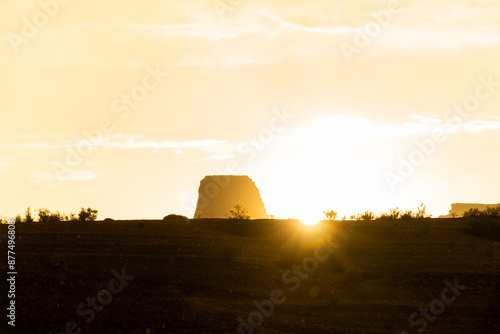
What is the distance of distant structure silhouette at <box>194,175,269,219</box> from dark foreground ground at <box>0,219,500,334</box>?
9627 centimetres

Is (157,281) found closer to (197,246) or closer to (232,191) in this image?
(197,246)

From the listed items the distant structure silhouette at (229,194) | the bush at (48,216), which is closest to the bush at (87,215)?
the bush at (48,216)

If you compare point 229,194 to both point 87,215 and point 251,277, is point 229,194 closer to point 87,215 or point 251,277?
point 87,215

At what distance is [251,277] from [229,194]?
108 m

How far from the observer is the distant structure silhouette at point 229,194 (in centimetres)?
13038

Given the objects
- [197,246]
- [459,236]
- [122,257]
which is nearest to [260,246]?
[197,246]

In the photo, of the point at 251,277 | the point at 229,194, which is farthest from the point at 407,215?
the point at 229,194

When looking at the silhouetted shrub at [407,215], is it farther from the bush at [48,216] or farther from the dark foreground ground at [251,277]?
the bush at [48,216]

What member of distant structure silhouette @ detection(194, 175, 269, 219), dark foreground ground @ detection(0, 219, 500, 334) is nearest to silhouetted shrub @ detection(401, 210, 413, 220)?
dark foreground ground @ detection(0, 219, 500, 334)

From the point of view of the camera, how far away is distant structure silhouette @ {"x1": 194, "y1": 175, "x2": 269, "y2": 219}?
13038 cm

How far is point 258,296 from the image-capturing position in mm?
21484

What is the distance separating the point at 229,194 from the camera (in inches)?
5197

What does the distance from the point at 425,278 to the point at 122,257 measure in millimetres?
10659

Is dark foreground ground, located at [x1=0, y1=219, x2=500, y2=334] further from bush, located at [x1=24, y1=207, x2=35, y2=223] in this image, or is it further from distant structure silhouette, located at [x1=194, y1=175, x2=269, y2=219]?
distant structure silhouette, located at [x1=194, y1=175, x2=269, y2=219]
